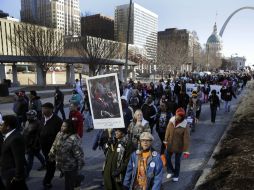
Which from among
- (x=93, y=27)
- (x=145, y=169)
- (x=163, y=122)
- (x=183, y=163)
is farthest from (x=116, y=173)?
(x=93, y=27)

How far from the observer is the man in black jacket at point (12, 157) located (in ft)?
13.6

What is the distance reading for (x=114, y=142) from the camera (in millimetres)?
4781

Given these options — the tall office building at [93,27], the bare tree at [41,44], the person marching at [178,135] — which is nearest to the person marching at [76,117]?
the person marching at [178,135]

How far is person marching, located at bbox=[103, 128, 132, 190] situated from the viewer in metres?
4.45

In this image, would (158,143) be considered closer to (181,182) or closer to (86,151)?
(86,151)

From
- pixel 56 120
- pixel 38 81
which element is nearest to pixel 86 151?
pixel 56 120

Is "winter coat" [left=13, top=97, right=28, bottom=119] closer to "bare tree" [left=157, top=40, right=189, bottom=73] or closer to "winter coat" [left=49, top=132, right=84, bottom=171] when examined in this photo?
"winter coat" [left=49, top=132, right=84, bottom=171]

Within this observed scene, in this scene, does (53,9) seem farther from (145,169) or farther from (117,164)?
(145,169)

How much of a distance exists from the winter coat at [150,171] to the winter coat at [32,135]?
2973 millimetres

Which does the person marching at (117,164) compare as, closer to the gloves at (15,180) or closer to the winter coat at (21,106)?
the gloves at (15,180)

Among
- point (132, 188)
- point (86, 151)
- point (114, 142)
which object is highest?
point (114, 142)

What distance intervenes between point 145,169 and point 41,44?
32.2m

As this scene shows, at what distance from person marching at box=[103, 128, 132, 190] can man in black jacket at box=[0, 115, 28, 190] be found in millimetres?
1227

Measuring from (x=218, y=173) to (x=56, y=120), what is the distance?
3768 mm
